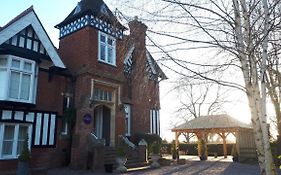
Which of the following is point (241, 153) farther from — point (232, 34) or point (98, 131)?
point (232, 34)

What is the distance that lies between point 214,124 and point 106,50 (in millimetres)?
12177

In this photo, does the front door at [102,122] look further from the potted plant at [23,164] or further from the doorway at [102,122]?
the potted plant at [23,164]

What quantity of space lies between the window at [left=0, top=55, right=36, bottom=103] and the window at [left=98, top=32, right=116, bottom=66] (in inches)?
158

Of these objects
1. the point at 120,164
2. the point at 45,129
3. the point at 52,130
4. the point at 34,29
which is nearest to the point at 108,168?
the point at 120,164

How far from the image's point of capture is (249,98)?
15.4 ft

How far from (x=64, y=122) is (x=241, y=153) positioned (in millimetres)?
13093

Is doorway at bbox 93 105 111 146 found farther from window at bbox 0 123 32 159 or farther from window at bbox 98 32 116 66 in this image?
window at bbox 0 123 32 159

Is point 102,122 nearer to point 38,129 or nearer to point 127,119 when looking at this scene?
point 127,119

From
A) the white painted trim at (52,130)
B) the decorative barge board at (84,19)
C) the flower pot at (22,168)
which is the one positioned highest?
the decorative barge board at (84,19)

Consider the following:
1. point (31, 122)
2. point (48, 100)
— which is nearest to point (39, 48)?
point (48, 100)

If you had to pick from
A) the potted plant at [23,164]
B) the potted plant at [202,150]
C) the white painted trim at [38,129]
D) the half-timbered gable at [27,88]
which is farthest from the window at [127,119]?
the potted plant at [23,164]

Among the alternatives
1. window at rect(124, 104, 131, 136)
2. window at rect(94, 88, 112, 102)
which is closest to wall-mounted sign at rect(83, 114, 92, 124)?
window at rect(94, 88, 112, 102)

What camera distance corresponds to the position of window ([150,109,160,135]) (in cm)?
2116

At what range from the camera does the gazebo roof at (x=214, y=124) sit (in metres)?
22.7
